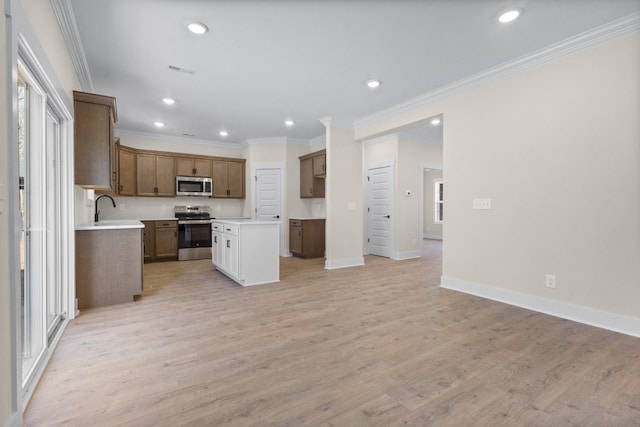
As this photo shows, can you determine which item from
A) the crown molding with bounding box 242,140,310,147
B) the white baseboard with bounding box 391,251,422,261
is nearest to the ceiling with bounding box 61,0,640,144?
the crown molding with bounding box 242,140,310,147

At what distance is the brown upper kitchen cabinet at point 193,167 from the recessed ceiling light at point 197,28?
416cm

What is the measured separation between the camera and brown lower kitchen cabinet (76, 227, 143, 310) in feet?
10.2

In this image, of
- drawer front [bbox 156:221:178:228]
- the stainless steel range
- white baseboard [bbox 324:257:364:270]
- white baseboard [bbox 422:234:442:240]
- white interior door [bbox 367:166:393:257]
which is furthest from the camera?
white baseboard [bbox 422:234:442:240]

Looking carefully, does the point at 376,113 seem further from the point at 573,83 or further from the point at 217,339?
the point at 217,339

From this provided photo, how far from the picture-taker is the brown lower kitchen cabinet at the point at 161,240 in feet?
19.0

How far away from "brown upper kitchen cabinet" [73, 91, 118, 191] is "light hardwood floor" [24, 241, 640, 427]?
1.40 meters

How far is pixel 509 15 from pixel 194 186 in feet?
19.9

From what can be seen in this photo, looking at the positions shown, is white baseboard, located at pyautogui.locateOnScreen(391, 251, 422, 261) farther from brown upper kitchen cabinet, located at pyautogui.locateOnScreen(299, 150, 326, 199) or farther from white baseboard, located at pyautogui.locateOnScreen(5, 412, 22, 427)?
white baseboard, located at pyautogui.locateOnScreen(5, 412, 22, 427)

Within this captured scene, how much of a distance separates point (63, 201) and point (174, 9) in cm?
197

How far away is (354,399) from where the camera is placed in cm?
164

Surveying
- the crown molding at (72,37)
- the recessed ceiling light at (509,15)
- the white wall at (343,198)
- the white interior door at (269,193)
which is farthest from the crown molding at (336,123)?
the crown molding at (72,37)

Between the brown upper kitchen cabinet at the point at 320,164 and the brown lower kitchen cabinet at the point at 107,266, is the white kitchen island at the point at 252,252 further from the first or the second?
the brown upper kitchen cabinet at the point at 320,164

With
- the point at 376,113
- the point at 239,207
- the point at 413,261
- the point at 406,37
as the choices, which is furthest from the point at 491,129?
the point at 239,207

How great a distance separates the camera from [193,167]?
6508 millimetres
